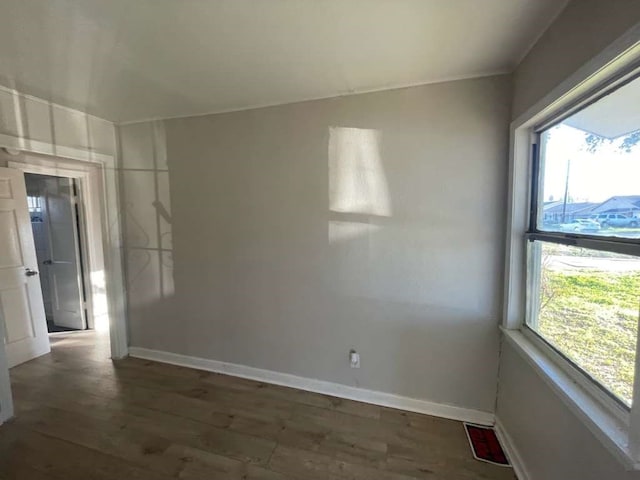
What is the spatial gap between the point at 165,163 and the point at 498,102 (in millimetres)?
2843

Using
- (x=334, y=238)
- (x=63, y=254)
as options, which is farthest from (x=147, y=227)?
(x=63, y=254)

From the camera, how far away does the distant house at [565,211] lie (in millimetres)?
1222

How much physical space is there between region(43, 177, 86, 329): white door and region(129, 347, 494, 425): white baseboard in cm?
172

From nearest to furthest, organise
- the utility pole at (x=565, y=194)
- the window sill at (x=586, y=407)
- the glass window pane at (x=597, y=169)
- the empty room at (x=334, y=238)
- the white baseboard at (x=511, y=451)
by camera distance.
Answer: the window sill at (x=586, y=407), the glass window pane at (x=597, y=169), the empty room at (x=334, y=238), the utility pole at (x=565, y=194), the white baseboard at (x=511, y=451)

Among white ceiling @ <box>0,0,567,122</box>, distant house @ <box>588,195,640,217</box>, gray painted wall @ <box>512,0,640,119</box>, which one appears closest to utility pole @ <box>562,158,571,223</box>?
distant house @ <box>588,195,640,217</box>

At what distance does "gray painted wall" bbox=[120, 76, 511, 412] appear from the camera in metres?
1.91

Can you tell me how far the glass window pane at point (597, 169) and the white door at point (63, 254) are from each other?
16.8 feet

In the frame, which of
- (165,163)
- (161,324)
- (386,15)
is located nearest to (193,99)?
(165,163)

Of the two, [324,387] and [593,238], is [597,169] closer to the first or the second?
[593,238]

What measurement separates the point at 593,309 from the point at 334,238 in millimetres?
1521

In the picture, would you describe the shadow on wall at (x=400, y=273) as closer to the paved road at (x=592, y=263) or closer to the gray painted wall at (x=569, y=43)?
the paved road at (x=592, y=263)

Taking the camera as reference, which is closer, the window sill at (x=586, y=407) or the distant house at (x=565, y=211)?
the window sill at (x=586, y=407)

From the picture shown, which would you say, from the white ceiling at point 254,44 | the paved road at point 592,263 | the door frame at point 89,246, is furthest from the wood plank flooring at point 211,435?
the white ceiling at point 254,44

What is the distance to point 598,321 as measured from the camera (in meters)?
1.17
